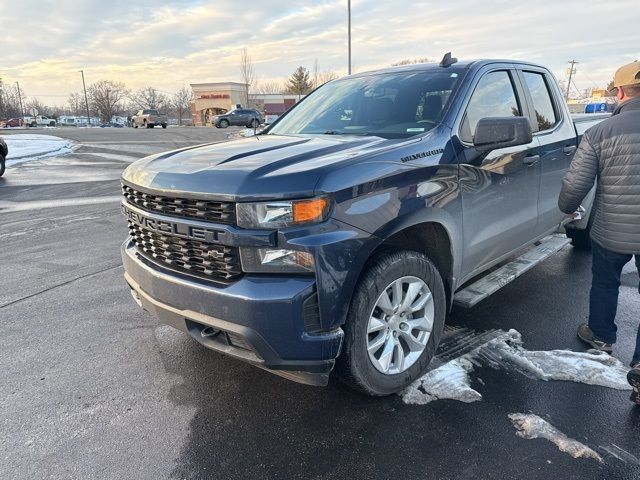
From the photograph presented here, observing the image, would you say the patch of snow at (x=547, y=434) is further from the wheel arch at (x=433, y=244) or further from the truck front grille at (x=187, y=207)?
the truck front grille at (x=187, y=207)

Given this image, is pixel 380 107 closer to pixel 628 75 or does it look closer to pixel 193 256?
pixel 628 75

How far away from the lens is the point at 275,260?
219 centimetres

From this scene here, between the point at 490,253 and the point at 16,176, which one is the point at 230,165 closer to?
the point at 490,253

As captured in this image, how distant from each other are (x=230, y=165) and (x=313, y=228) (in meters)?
0.63

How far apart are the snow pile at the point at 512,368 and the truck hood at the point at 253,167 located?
1470 millimetres

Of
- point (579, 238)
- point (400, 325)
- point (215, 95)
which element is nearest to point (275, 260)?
point (400, 325)

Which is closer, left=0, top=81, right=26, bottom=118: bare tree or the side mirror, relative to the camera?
the side mirror

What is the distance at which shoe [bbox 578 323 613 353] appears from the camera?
327 cm

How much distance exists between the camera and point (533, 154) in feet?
12.3

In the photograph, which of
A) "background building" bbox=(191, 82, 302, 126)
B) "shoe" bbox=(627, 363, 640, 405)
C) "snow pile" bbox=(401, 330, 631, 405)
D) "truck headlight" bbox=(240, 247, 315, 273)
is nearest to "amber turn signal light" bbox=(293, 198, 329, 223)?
"truck headlight" bbox=(240, 247, 315, 273)

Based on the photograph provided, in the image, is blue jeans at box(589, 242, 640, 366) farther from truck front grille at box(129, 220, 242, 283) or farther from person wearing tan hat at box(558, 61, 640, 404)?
truck front grille at box(129, 220, 242, 283)

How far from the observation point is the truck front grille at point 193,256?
2283mm

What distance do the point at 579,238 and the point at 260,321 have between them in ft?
16.4

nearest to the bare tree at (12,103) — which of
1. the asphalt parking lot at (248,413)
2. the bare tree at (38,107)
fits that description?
the bare tree at (38,107)
